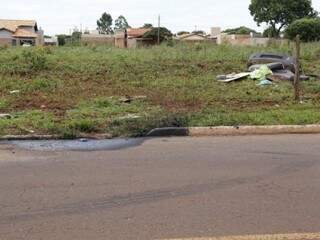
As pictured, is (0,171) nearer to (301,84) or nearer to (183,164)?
(183,164)

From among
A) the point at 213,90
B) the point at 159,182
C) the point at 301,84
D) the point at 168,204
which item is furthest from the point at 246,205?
the point at 301,84

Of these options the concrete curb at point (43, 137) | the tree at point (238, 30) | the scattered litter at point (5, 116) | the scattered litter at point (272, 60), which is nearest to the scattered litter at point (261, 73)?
the scattered litter at point (272, 60)

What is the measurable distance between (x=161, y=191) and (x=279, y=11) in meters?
79.2

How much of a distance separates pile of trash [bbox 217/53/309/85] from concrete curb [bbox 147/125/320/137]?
6698mm

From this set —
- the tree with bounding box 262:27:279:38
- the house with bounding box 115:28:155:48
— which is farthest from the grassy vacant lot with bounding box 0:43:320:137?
the tree with bounding box 262:27:279:38

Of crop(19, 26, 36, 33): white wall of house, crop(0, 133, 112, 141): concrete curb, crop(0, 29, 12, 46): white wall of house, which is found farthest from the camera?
crop(19, 26, 36, 33): white wall of house

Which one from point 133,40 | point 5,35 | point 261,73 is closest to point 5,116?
point 261,73

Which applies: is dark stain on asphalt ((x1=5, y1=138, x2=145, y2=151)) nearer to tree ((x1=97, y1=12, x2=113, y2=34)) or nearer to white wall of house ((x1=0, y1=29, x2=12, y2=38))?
white wall of house ((x1=0, y1=29, x2=12, y2=38))

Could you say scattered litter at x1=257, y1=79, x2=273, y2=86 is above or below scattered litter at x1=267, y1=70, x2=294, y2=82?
below

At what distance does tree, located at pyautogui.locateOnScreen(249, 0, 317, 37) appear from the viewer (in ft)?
266

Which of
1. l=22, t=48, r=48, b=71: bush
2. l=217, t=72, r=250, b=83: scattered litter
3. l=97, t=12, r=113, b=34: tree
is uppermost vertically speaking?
l=97, t=12, r=113, b=34: tree

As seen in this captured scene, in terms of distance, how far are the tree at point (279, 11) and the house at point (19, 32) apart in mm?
31600

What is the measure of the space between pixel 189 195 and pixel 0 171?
8.33ft

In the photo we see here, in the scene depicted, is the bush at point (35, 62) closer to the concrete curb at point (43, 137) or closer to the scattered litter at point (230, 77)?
the scattered litter at point (230, 77)
